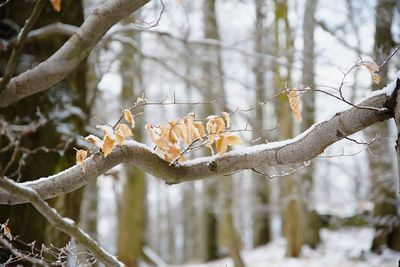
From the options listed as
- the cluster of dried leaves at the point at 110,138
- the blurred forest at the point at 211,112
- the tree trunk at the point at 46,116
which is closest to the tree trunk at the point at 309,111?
the blurred forest at the point at 211,112

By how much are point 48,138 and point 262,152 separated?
292 cm

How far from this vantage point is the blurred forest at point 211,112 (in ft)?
13.1

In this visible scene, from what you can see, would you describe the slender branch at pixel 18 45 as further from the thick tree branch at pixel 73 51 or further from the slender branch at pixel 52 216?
the slender branch at pixel 52 216

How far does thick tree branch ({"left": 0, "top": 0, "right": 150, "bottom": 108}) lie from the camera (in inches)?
99.9

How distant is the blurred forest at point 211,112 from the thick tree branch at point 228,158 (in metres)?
0.11

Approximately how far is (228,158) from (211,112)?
10.6m

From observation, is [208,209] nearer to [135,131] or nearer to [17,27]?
[135,131]

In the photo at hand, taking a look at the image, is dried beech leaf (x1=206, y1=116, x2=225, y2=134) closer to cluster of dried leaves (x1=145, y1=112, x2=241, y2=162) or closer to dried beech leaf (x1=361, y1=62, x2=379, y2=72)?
cluster of dried leaves (x1=145, y1=112, x2=241, y2=162)

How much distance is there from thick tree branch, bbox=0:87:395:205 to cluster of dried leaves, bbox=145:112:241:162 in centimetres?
15

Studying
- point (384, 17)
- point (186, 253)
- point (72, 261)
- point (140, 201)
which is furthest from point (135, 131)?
point (186, 253)

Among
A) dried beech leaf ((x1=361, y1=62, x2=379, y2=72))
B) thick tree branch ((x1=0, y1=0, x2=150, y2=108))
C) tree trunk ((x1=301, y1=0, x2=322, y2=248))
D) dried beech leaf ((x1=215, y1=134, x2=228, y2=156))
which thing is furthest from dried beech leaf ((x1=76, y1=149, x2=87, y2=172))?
tree trunk ((x1=301, y1=0, x2=322, y2=248))

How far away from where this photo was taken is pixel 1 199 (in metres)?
2.35

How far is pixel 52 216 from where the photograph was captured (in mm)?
1927

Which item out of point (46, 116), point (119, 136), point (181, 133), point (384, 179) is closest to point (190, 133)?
point (181, 133)
